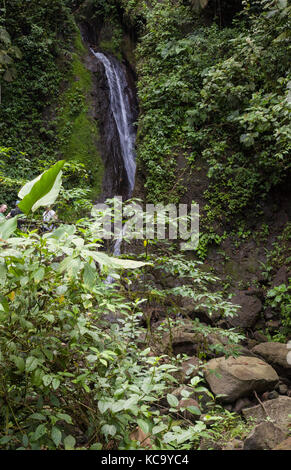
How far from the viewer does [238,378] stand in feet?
11.6

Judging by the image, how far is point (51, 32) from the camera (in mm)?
10500

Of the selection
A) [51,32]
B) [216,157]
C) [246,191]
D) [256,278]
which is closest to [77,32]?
[51,32]

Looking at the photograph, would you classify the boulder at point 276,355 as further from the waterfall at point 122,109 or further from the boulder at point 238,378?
the waterfall at point 122,109

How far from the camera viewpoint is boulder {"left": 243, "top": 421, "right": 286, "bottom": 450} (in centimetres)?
240

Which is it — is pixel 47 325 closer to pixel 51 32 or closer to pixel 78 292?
pixel 78 292

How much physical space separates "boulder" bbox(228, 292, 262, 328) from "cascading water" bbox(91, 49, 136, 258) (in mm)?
5353

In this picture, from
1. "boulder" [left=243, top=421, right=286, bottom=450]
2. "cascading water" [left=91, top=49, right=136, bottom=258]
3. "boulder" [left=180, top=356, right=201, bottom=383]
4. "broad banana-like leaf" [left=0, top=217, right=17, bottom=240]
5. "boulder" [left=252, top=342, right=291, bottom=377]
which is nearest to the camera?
"broad banana-like leaf" [left=0, top=217, right=17, bottom=240]

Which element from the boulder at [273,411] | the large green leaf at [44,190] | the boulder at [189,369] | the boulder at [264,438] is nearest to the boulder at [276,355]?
the boulder at [273,411]

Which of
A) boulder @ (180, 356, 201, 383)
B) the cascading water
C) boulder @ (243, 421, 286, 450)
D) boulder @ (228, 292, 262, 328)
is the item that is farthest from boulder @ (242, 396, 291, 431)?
the cascading water

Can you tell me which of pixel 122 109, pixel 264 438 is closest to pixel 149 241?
pixel 264 438

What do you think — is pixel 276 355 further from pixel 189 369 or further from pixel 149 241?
pixel 149 241

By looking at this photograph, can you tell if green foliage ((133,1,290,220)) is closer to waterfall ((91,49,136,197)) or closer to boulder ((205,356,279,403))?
waterfall ((91,49,136,197))

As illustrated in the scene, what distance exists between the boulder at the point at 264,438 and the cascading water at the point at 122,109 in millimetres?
7961

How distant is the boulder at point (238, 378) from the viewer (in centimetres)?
350
